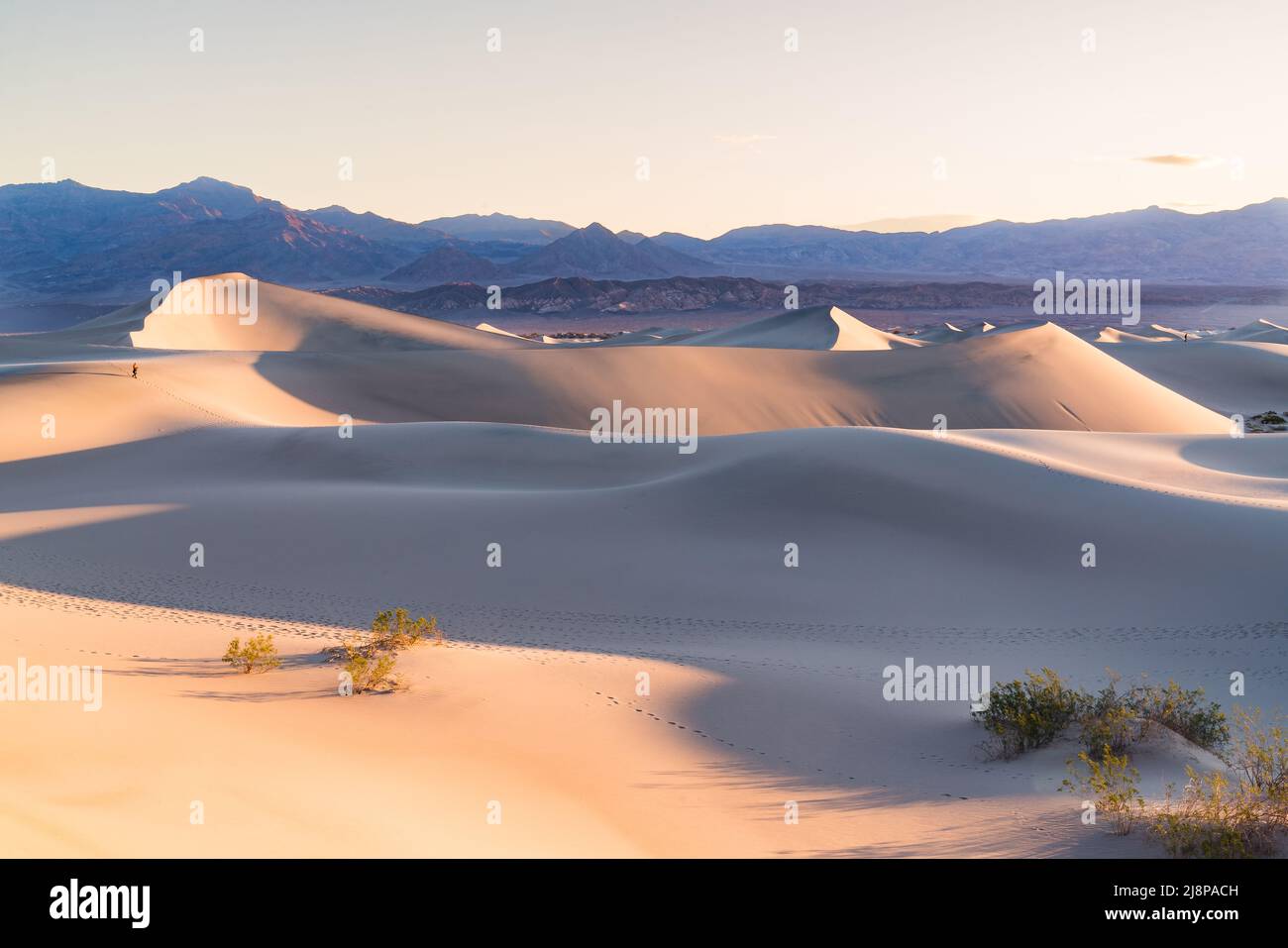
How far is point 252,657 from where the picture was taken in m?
9.52

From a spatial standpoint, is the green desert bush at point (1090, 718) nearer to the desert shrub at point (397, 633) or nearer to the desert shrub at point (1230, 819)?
the desert shrub at point (1230, 819)

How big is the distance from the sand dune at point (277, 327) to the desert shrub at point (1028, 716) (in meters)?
51.5

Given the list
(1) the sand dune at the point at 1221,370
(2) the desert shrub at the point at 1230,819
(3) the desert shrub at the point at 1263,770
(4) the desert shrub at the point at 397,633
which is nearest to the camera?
(2) the desert shrub at the point at 1230,819

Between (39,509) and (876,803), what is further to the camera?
(39,509)

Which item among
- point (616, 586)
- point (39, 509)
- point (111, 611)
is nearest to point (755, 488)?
point (616, 586)

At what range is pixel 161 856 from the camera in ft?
16.8

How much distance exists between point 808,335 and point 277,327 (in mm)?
35339

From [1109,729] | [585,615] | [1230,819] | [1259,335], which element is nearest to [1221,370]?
[1259,335]

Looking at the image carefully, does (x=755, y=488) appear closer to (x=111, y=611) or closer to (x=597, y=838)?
(x=111, y=611)

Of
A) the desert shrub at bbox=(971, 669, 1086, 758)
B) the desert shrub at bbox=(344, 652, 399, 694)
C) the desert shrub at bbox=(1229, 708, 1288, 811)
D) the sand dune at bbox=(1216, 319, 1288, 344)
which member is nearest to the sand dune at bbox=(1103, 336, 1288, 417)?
the sand dune at bbox=(1216, 319, 1288, 344)

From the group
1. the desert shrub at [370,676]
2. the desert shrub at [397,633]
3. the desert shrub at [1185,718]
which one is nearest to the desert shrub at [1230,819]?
the desert shrub at [1185,718]

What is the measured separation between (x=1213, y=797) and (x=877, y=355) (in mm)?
44665

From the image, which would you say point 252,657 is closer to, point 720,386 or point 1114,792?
point 1114,792

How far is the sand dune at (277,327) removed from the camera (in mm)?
60219
